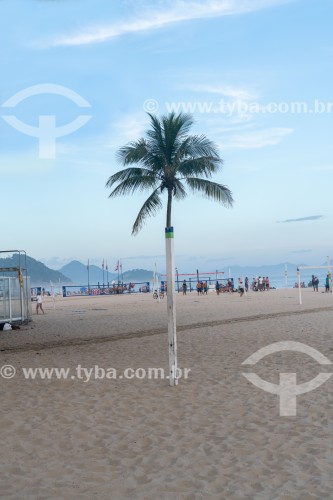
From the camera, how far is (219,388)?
7281 millimetres

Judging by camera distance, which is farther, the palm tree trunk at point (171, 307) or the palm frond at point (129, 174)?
the palm frond at point (129, 174)

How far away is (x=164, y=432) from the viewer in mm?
5453

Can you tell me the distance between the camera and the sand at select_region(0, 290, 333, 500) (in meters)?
4.08

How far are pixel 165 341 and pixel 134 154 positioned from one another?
13.3 m

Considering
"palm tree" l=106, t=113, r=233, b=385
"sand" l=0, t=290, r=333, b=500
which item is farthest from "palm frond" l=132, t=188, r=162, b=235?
"sand" l=0, t=290, r=333, b=500

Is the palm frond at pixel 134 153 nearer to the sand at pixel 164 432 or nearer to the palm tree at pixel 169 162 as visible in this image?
the palm tree at pixel 169 162

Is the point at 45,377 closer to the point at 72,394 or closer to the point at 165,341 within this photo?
the point at 72,394

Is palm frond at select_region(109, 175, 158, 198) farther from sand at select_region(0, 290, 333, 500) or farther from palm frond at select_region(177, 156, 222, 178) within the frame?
sand at select_region(0, 290, 333, 500)

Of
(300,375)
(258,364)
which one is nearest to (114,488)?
(300,375)

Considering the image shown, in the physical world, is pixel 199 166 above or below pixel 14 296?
above

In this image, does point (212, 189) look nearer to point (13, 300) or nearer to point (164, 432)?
point (13, 300)

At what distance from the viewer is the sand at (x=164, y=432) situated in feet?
13.4

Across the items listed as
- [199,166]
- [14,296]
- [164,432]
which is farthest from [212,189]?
[164,432]

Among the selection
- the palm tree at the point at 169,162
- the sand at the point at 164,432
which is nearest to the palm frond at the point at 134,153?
the palm tree at the point at 169,162
